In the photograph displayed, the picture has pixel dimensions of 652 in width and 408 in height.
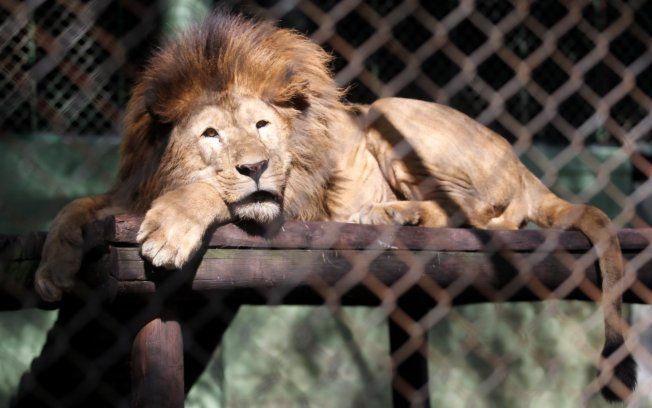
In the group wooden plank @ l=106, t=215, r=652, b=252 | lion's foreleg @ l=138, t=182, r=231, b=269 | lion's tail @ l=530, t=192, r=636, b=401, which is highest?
lion's foreleg @ l=138, t=182, r=231, b=269

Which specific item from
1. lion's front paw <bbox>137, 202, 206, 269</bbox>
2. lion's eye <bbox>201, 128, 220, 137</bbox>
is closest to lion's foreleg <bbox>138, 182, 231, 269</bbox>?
lion's front paw <bbox>137, 202, 206, 269</bbox>

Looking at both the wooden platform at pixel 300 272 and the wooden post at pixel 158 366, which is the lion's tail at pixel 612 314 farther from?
the wooden post at pixel 158 366

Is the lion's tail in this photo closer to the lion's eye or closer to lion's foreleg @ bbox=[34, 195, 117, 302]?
the lion's eye

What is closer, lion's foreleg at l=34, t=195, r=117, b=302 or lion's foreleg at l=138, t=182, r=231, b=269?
lion's foreleg at l=138, t=182, r=231, b=269

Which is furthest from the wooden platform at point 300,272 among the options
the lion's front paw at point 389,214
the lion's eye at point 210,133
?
the lion's eye at point 210,133

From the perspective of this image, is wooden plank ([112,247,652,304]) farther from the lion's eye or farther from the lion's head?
the lion's eye

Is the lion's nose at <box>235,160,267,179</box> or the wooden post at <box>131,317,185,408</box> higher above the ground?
the lion's nose at <box>235,160,267,179</box>

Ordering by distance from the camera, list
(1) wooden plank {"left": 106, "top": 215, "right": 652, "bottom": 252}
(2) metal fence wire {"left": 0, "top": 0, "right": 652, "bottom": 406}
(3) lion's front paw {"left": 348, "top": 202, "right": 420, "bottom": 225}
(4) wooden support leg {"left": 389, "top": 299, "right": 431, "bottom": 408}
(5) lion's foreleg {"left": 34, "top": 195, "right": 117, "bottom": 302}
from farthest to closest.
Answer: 1. (2) metal fence wire {"left": 0, "top": 0, "right": 652, "bottom": 406}
2. (4) wooden support leg {"left": 389, "top": 299, "right": 431, "bottom": 408}
3. (3) lion's front paw {"left": 348, "top": 202, "right": 420, "bottom": 225}
4. (5) lion's foreleg {"left": 34, "top": 195, "right": 117, "bottom": 302}
5. (1) wooden plank {"left": 106, "top": 215, "right": 652, "bottom": 252}

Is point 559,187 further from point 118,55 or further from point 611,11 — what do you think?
Answer: point 118,55

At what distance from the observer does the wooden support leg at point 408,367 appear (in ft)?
8.80

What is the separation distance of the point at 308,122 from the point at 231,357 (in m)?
1.32

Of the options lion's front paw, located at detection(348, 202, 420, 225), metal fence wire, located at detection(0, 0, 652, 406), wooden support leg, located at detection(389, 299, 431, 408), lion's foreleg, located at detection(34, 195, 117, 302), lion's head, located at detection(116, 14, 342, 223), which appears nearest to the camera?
lion's foreleg, located at detection(34, 195, 117, 302)

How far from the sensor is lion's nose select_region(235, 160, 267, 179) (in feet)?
6.36

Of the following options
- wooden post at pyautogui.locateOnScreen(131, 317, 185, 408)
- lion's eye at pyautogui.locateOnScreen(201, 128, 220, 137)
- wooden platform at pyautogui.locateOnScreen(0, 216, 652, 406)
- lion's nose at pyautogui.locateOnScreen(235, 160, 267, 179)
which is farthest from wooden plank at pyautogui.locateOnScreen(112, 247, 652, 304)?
lion's eye at pyautogui.locateOnScreen(201, 128, 220, 137)
